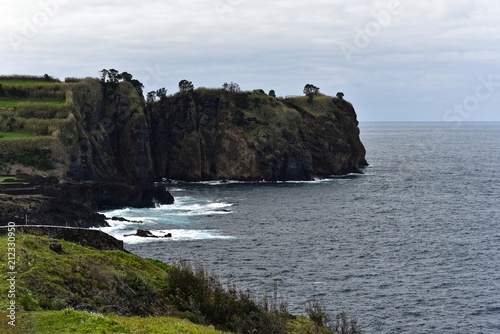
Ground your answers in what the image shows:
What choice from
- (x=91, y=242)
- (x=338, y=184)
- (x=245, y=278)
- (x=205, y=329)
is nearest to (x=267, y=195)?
(x=338, y=184)

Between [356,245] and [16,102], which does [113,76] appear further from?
[356,245]

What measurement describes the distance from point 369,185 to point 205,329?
125m

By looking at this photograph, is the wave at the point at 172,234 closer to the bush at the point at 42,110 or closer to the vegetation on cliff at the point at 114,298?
the vegetation on cliff at the point at 114,298

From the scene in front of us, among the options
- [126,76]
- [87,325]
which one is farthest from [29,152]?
[87,325]

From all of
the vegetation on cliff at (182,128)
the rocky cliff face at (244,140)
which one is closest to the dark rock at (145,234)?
the vegetation on cliff at (182,128)

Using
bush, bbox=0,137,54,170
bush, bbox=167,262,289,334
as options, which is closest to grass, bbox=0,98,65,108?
bush, bbox=0,137,54,170

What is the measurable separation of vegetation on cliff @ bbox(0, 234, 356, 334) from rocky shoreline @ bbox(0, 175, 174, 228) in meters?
53.4

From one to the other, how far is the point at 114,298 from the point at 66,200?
7075 cm

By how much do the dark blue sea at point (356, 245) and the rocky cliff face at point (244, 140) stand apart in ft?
57.5

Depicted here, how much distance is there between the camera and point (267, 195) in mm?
133875

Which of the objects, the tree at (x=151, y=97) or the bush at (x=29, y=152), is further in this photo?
the tree at (x=151, y=97)

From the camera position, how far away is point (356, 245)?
8381 cm

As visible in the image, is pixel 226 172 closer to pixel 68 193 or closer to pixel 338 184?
pixel 338 184

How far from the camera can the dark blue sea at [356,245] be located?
5791cm
